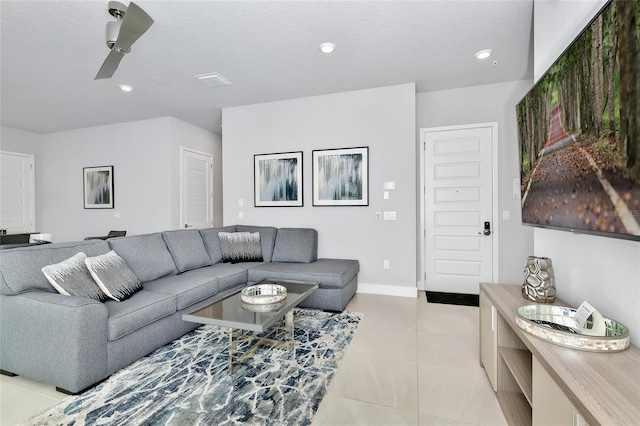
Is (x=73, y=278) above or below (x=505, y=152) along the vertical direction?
below

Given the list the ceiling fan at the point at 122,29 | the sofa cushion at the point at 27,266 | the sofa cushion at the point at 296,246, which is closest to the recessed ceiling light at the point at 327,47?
the ceiling fan at the point at 122,29

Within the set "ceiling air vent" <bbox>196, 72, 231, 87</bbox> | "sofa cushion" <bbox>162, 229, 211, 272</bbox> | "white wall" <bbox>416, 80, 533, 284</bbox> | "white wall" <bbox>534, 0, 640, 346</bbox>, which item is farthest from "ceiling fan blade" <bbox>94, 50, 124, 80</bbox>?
"white wall" <bbox>416, 80, 533, 284</bbox>

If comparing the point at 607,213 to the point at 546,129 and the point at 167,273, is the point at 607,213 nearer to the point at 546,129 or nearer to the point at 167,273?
the point at 546,129

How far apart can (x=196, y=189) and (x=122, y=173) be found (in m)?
1.33

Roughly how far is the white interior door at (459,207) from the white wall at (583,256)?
1.84 metres

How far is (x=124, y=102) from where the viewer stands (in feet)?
14.1

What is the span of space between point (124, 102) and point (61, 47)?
1.60 m

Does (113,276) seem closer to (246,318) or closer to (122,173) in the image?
(246,318)

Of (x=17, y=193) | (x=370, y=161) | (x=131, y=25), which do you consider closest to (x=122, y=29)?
(x=131, y=25)

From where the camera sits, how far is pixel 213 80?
11.6ft

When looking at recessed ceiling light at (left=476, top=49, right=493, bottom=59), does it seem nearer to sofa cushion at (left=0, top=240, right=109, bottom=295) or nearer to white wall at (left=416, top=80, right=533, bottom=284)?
white wall at (left=416, top=80, right=533, bottom=284)

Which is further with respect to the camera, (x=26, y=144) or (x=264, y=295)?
(x=26, y=144)

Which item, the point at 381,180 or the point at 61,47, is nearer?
the point at 61,47

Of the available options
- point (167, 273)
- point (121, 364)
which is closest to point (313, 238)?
point (167, 273)
